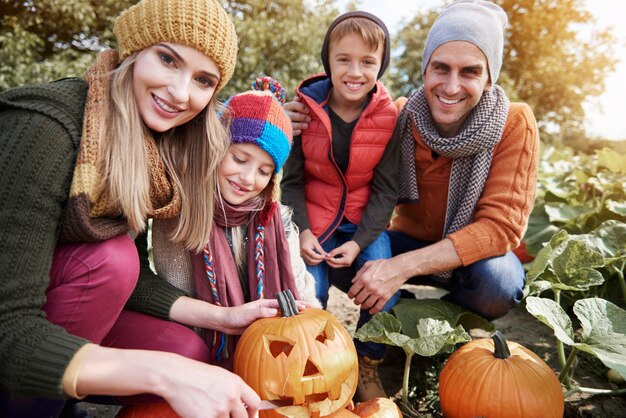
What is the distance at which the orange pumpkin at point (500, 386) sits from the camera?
175 centimetres

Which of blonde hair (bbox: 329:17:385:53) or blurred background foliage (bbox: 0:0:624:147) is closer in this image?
blonde hair (bbox: 329:17:385:53)

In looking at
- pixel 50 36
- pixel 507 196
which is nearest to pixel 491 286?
pixel 507 196

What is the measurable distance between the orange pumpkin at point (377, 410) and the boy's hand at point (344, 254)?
31.1 inches

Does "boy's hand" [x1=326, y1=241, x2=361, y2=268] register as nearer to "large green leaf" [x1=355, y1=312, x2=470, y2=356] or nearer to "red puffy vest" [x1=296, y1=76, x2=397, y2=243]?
"red puffy vest" [x1=296, y1=76, x2=397, y2=243]

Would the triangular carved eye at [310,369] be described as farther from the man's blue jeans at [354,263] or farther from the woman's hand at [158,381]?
the man's blue jeans at [354,263]

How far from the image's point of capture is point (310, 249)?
97.0 inches

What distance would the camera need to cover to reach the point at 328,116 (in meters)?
2.57

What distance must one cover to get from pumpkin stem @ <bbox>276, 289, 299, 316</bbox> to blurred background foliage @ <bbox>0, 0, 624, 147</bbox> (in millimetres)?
6669

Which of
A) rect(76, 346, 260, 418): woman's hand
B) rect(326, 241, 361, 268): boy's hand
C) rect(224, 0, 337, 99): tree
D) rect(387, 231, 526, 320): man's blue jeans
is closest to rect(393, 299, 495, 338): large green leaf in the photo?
rect(387, 231, 526, 320): man's blue jeans

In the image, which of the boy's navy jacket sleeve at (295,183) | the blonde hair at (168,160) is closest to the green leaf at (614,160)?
the boy's navy jacket sleeve at (295,183)

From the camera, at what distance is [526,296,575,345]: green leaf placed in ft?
5.86

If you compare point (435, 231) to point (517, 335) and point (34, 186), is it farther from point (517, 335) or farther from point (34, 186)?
point (34, 186)

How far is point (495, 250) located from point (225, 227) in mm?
1312

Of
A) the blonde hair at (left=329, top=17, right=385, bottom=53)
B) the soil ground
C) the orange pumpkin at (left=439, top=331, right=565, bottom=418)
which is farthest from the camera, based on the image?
the blonde hair at (left=329, top=17, right=385, bottom=53)
